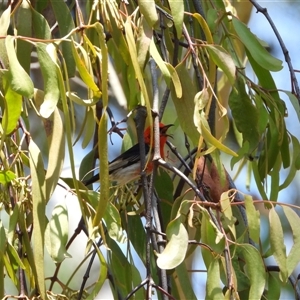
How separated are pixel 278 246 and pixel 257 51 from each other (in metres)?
0.40

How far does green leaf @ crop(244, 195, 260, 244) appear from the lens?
100 centimetres

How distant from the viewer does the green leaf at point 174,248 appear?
92cm

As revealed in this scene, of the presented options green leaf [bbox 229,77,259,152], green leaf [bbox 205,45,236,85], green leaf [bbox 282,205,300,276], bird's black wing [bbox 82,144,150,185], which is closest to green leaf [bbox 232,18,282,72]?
green leaf [bbox 229,77,259,152]

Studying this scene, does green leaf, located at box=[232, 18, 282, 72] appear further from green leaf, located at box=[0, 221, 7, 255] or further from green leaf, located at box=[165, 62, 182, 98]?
green leaf, located at box=[0, 221, 7, 255]

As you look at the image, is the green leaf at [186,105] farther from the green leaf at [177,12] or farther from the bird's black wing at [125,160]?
the bird's black wing at [125,160]

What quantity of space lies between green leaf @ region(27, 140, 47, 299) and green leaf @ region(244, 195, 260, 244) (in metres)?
0.30

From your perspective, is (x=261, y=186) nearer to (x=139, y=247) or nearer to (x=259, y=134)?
(x=259, y=134)

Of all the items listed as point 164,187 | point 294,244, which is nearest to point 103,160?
point 294,244

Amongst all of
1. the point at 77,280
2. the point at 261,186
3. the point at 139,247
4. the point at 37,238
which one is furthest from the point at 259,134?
the point at 77,280

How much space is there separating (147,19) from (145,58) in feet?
0.21

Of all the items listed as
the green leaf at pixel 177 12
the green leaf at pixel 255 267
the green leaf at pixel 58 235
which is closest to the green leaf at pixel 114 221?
the green leaf at pixel 58 235

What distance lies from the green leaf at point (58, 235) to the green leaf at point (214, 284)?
21 cm

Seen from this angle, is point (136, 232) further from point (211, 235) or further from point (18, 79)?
point (18, 79)

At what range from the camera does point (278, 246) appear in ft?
3.28
